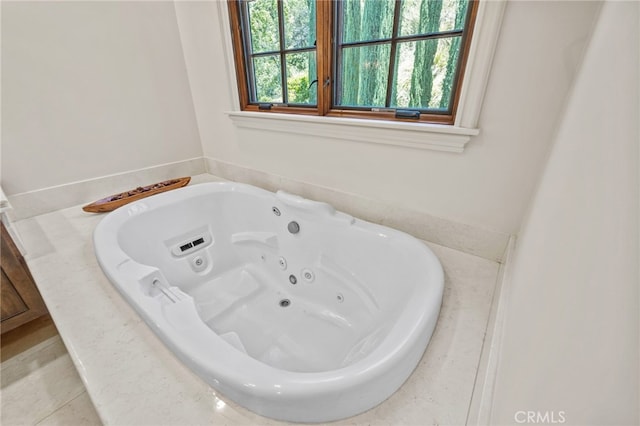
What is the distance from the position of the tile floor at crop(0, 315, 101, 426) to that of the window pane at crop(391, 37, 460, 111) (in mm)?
1749

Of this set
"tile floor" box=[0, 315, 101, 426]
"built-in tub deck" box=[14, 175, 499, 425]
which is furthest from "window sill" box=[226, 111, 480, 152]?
"tile floor" box=[0, 315, 101, 426]

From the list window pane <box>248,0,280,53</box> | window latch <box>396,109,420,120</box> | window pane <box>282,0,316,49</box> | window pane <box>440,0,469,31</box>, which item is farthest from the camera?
window pane <box>248,0,280,53</box>

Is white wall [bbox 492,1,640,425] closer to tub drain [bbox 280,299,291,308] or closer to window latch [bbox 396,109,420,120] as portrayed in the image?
window latch [bbox 396,109,420,120]

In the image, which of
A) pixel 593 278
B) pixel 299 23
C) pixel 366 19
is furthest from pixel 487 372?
pixel 299 23

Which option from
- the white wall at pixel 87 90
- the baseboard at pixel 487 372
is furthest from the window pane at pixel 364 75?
the white wall at pixel 87 90

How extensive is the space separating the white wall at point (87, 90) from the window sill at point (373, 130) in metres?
0.64

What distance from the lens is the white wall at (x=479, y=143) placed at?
0.70 meters

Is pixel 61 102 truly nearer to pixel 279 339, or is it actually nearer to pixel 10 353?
pixel 10 353

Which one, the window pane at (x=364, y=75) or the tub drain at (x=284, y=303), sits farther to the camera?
the tub drain at (x=284, y=303)

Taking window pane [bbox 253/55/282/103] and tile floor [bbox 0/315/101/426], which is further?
window pane [bbox 253/55/282/103]

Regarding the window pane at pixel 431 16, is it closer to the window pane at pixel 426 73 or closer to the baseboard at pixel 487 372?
the window pane at pixel 426 73

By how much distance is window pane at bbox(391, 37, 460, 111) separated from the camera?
2.98 feet

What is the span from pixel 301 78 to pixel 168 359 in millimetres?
1234

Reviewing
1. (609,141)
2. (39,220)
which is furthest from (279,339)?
(39,220)
